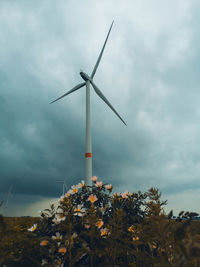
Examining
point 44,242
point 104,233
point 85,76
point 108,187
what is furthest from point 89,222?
point 85,76

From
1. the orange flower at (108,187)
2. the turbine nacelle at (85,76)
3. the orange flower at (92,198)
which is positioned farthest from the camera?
the turbine nacelle at (85,76)

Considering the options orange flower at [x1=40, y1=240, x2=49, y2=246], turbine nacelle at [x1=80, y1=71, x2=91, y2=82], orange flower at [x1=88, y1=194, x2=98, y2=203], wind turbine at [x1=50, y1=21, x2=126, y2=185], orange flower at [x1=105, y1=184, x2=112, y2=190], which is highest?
turbine nacelle at [x1=80, y1=71, x2=91, y2=82]

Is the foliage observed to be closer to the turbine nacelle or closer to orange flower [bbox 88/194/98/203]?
orange flower [bbox 88/194/98/203]

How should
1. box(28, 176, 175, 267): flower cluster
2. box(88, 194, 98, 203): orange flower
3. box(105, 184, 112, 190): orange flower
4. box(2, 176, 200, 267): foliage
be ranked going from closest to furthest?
box(2, 176, 200, 267): foliage → box(28, 176, 175, 267): flower cluster → box(88, 194, 98, 203): orange flower → box(105, 184, 112, 190): orange flower

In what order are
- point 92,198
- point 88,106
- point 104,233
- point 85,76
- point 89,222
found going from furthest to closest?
1. point 85,76
2. point 88,106
3. point 92,198
4. point 104,233
5. point 89,222

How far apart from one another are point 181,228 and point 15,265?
292 centimetres

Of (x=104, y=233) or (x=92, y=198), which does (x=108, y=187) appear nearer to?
(x=92, y=198)

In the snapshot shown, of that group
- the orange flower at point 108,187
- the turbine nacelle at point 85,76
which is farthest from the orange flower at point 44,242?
the turbine nacelle at point 85,76

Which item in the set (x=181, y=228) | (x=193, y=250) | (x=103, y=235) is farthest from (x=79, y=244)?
(x=193, y=250)

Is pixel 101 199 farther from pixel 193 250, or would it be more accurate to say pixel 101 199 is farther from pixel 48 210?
pixel 193 250

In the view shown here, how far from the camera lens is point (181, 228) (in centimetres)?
228

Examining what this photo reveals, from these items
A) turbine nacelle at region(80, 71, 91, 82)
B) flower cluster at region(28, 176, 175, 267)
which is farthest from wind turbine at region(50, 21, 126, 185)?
flower cluster at region(28, 176, 175, 267)

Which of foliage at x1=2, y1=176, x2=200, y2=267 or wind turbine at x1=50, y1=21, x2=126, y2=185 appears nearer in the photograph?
foliage at x1=2, y1=176, x2=200, y2=267

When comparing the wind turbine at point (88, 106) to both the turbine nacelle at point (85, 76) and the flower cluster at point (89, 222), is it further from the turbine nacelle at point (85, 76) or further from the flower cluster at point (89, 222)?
the flower cluster at point (89, 222)
